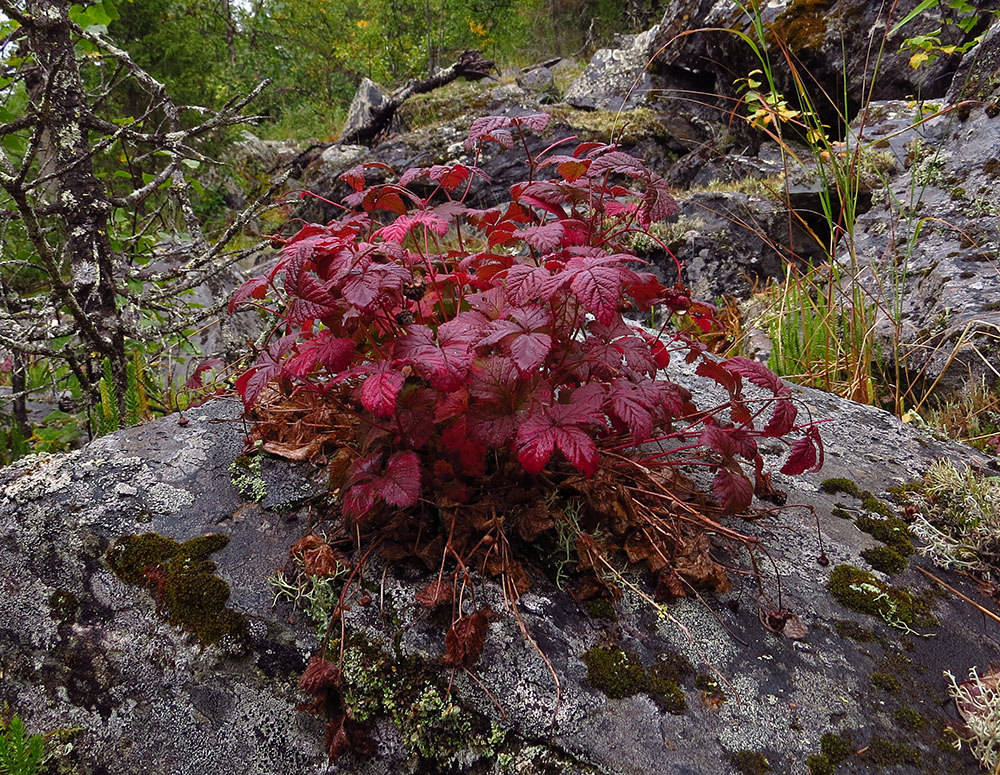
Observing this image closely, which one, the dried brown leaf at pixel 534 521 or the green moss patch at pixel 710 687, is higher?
the dried brown leaf at pixel 534 521

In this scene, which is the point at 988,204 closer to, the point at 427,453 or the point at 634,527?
the point at 634,527

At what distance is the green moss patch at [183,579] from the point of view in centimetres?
131

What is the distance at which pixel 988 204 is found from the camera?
10.6ft

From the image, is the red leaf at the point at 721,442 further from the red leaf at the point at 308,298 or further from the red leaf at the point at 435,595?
the red leaf at the point at 308,298

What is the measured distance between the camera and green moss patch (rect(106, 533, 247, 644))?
131 cm

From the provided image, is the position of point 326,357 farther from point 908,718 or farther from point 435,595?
point 908,718

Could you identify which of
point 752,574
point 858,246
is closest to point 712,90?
point 858,246

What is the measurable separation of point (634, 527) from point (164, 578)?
3.94 feet

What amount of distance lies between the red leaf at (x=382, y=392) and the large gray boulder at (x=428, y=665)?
490 mm

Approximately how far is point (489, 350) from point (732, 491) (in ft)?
2.20

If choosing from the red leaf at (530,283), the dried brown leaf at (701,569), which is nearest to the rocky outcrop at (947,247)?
the dried brown leaf at (701,569)

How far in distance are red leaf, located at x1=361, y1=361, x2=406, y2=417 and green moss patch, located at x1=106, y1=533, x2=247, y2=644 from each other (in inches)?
25.8

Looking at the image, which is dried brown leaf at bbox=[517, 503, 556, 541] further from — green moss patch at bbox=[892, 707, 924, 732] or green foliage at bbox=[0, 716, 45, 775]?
green foliage at bbox=[0, 716, 45, 775]

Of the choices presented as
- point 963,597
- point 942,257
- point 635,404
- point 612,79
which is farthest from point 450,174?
point 612,79
